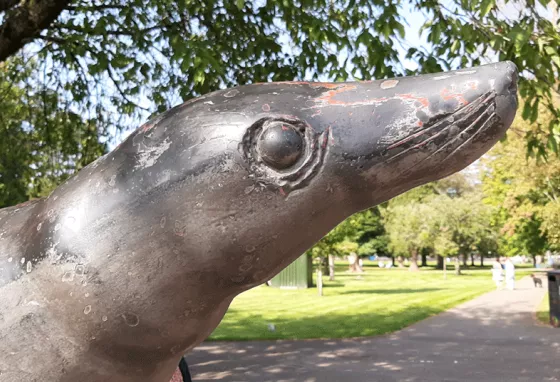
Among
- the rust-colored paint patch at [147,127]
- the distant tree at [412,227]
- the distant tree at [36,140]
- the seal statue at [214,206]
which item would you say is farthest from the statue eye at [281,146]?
the distant tree at [412,227]

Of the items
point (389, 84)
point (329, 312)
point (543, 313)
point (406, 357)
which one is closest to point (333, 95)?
point (389, 84)

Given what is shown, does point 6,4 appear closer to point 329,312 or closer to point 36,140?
point 36,140

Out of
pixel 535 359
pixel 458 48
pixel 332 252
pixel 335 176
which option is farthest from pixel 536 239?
pixel 335 176

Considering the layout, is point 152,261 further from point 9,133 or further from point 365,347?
point 365,347

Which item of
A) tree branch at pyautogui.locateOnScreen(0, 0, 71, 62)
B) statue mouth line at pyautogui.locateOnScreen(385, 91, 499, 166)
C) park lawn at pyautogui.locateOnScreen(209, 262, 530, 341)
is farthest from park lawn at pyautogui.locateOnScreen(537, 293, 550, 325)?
statue mouth line at pyautogui.locateOnScreen(385, 91, 499, 166)

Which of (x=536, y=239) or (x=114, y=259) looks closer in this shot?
(x=114, y=259)

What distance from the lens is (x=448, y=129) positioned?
1028 millimetres

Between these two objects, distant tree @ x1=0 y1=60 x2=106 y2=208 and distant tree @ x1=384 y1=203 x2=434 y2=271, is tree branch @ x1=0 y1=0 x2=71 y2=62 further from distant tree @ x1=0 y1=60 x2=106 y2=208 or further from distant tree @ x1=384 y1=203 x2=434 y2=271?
distant tree @ x1=384 y1=203 x2=434 y2=271

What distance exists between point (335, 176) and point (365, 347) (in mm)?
11066

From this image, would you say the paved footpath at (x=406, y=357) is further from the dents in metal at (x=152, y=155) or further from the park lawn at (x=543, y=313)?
the dents in metal at (x=152, y=155)

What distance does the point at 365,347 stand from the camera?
11539 mm

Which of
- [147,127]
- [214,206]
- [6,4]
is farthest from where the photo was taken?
[6,4]

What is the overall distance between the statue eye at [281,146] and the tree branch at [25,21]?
4.99 metres

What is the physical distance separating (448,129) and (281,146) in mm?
295
